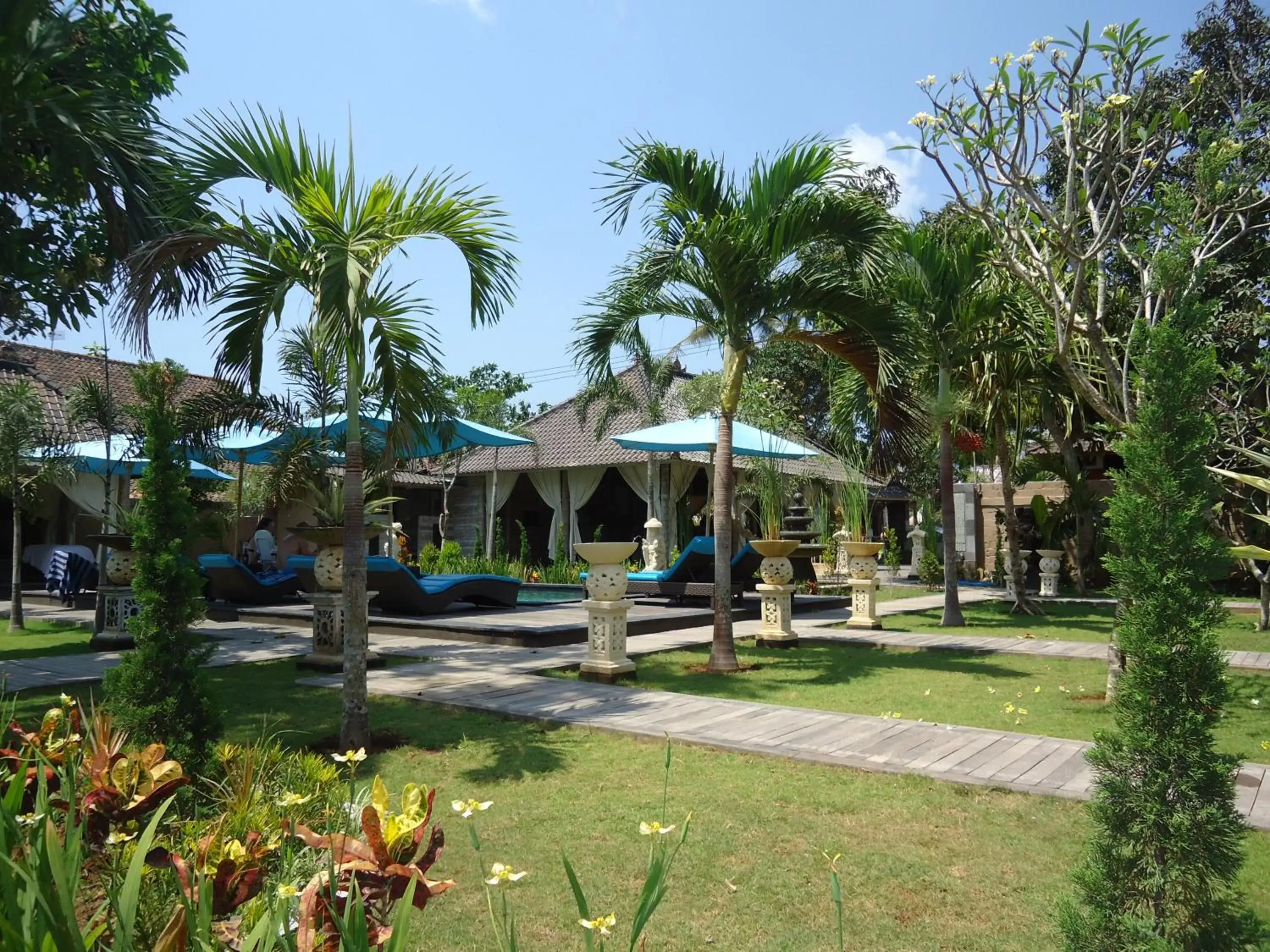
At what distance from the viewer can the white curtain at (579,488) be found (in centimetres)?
2297

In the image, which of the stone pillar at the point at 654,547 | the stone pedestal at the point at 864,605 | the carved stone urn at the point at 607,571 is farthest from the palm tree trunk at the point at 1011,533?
the carved stone urn at the point at 607,571

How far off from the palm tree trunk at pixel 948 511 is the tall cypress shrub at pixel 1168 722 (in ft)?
30.9

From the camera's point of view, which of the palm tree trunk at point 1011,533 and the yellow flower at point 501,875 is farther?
the palm tree trunk at point 1011,533

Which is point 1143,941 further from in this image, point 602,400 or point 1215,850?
point 602,400

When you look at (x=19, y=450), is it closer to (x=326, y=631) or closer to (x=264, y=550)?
(x=326, y=631)

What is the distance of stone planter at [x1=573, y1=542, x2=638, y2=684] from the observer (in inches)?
301

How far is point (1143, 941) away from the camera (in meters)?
2.21

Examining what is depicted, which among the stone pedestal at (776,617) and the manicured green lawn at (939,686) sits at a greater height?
the stone pedestal at (776,617)

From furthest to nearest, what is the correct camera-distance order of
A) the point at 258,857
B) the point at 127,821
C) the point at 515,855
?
the point at 515,855
the point at 127,821
the point at 258,857

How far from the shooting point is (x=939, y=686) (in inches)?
296

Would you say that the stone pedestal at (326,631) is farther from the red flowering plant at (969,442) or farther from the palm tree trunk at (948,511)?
the red flowering plant at (969,442)

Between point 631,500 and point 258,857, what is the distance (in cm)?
2445

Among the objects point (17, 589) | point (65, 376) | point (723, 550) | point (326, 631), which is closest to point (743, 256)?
point (723, 550)

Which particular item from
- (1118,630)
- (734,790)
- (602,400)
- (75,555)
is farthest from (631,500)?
(1118,630)
